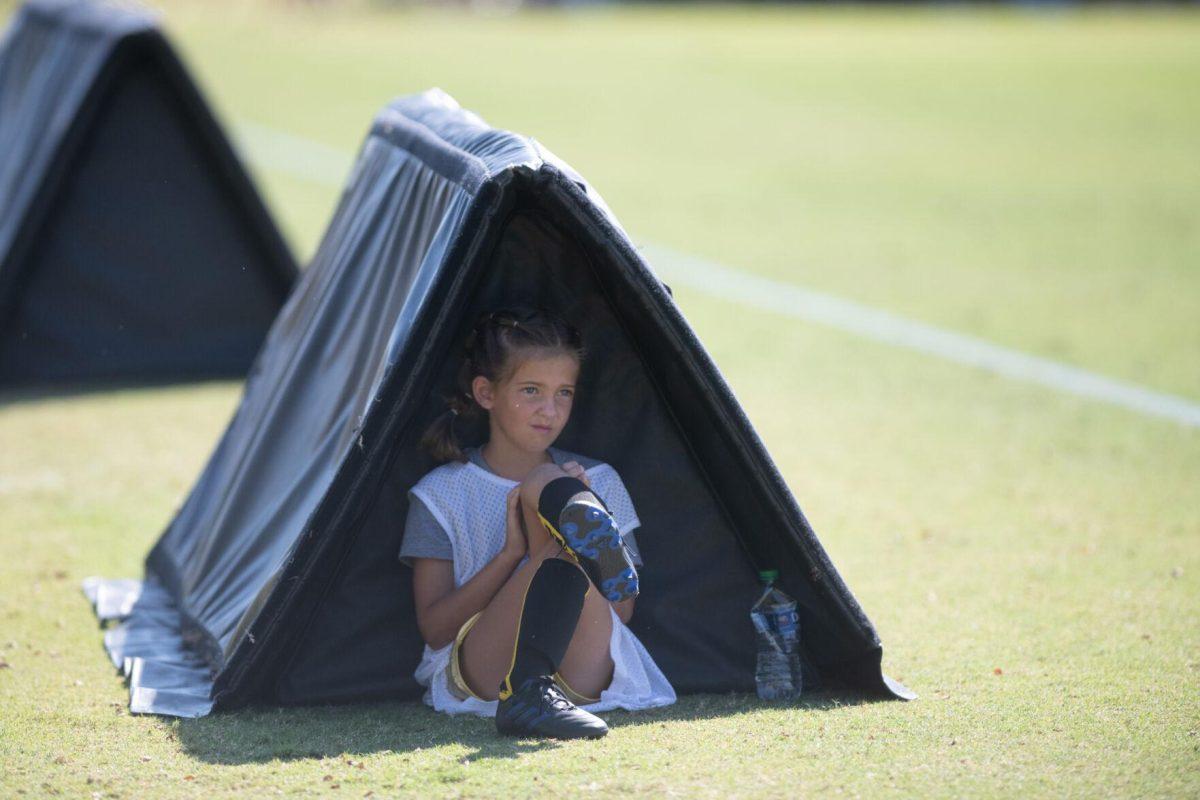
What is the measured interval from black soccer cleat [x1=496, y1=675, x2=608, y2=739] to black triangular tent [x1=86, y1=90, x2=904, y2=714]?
527mm

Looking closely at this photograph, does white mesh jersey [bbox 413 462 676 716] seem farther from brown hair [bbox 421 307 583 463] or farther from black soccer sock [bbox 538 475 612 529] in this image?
black soccer sock [bbox 538 475 612 529]

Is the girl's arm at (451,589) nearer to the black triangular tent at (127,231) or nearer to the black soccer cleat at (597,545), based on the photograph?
the black soccer cleat at (597,545)

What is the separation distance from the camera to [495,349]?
5.26 meters

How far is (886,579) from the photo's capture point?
22.0 feet

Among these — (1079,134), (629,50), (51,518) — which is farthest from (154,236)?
(629,50)

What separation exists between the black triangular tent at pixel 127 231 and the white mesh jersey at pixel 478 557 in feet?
15.6

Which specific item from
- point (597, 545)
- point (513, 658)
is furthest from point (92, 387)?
point (597, 545)

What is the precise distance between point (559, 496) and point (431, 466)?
76 centimetres

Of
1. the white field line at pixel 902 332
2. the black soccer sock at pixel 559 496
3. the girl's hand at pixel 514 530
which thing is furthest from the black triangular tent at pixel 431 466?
the white field line at pixel 902 332

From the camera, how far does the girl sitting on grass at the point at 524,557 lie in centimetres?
487

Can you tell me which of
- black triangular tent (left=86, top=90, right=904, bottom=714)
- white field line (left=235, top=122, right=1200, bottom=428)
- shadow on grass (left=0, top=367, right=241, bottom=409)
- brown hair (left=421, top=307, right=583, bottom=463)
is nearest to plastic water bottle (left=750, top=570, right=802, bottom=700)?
black triangular tent (left=86, top=90, right=904, bottom=714)

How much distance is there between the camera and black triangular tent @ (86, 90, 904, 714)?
5.03 meters

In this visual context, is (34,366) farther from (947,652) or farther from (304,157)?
(304,157)

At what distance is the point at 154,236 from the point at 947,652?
561cm
